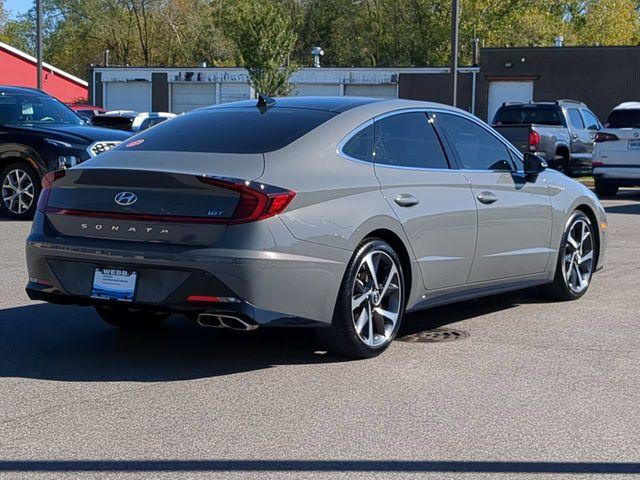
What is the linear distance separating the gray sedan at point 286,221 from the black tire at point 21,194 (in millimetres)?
7346

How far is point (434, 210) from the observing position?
6.98m

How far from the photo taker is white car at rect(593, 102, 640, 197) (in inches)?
775

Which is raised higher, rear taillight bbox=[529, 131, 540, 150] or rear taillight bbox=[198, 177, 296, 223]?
→ rear taillight bbox=[198, 177, 296, 223]

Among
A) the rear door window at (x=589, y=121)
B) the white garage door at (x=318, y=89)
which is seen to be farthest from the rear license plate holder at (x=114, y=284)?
the white garage door at (x=318, y=89)

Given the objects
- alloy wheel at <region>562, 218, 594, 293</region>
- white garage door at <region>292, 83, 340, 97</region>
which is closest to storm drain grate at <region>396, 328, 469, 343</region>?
alloy wheel at <region>562, 218, 594, 293</region>

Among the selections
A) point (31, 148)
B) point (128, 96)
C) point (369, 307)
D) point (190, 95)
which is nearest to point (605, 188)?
point (31, 148)

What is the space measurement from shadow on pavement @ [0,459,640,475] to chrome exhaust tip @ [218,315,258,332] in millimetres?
1370

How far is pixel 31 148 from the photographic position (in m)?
14.1

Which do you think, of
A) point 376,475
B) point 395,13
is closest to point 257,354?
point 376,475

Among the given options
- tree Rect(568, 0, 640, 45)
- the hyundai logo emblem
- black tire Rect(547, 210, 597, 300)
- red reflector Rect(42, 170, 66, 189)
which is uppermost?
tree Rect(568, 0, 640, 45)

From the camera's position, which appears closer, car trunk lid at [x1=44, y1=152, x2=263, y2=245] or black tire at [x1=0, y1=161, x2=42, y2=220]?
car trunk lid at [x1=44, y1=152, x2=263, y2=245]

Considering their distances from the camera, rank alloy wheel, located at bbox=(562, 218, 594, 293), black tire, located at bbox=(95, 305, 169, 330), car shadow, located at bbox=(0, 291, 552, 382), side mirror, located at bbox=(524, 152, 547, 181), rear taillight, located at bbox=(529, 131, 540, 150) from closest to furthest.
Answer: car shadow, located at bbox=(0, 291, 552, 382)
black tire, located at bbox=(95, 305, 169, 330)
side mirror, located at bbox=(524, 152, 547, 181)
alloy wheel, located at bbox=(562, 218, 594, 293)
rear taillight, located at bbox=(529, 131, 540, 150)

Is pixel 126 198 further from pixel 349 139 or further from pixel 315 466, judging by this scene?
pixel 315 466

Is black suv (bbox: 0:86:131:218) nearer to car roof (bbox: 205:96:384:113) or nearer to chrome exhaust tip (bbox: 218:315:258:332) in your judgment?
car roof (bbox: 205:96:384:113)
